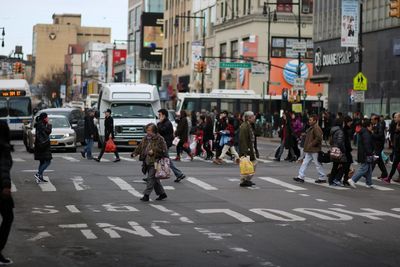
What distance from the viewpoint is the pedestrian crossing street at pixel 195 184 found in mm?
21041

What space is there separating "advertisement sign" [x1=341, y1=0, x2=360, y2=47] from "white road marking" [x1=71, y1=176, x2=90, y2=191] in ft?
82.2

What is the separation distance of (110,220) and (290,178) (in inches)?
421

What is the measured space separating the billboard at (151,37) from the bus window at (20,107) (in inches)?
2799

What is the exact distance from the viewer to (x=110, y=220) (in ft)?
48.8

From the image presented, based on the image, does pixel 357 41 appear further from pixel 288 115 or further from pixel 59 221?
pixel 59 221

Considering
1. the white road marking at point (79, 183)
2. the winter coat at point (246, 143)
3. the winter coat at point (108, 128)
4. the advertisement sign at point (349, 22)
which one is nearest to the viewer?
the white road marking at point (79, 183)

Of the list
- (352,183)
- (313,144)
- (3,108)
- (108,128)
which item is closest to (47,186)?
(313,144)

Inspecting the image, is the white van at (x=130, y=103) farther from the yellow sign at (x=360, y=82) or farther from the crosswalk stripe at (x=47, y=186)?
the crosswalk stripe at (x=47, y=186)

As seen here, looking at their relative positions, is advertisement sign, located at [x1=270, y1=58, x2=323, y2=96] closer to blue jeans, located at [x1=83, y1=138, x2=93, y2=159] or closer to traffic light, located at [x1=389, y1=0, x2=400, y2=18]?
blue jeans, located at [x1=83, y1=138, x2=93, y2=159]

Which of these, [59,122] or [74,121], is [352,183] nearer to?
[59,122]

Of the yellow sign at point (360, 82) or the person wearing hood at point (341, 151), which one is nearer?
the person wearing hood at point (341, 151)

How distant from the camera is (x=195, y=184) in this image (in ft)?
73.3

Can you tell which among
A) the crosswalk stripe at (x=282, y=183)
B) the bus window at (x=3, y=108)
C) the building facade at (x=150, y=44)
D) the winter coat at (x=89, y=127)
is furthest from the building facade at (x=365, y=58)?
the building facade at (x=150, y=44)

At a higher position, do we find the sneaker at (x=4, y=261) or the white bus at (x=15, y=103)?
the white bus at (x=15, y=103)
